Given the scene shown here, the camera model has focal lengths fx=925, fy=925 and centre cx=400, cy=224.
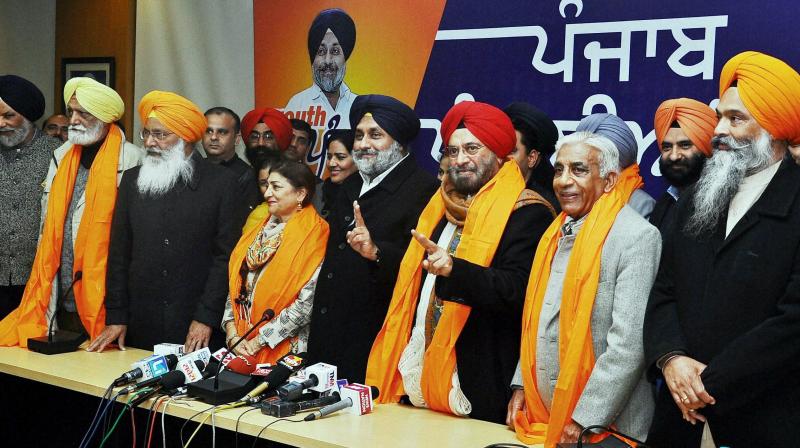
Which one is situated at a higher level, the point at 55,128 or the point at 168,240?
the point at 55,128

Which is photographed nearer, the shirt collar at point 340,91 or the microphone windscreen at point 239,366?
the microphone windscreen at point 239,366

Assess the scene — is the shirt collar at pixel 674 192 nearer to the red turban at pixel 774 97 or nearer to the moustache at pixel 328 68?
the red turban at pixel 774 97

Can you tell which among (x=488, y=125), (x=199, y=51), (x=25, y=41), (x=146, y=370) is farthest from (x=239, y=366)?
(x=25, y=41)

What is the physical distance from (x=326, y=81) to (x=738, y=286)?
10.5 ft

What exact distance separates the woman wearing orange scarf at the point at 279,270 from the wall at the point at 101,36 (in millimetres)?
2341

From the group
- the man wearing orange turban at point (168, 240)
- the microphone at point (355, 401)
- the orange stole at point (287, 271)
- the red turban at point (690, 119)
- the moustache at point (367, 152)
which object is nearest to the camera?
the microphone at point (355, 401)

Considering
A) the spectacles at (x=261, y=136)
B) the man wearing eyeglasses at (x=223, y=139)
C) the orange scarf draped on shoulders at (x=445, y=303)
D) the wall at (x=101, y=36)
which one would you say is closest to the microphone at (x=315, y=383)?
the orange scarf draped on shoulders at (x=445, y=303)

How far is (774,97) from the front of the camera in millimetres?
2846

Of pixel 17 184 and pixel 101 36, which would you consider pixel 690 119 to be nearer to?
pixel 17 184

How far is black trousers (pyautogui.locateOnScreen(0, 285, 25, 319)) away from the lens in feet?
16.7

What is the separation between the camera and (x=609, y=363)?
2.92m

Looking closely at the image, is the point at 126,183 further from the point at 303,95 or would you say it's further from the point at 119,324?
the point at 303,95

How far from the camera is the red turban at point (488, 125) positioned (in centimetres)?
362

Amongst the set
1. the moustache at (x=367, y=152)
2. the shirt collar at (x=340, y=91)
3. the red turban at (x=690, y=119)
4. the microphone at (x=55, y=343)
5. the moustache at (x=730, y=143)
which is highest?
the shirt collar at (x=340, y=91)
